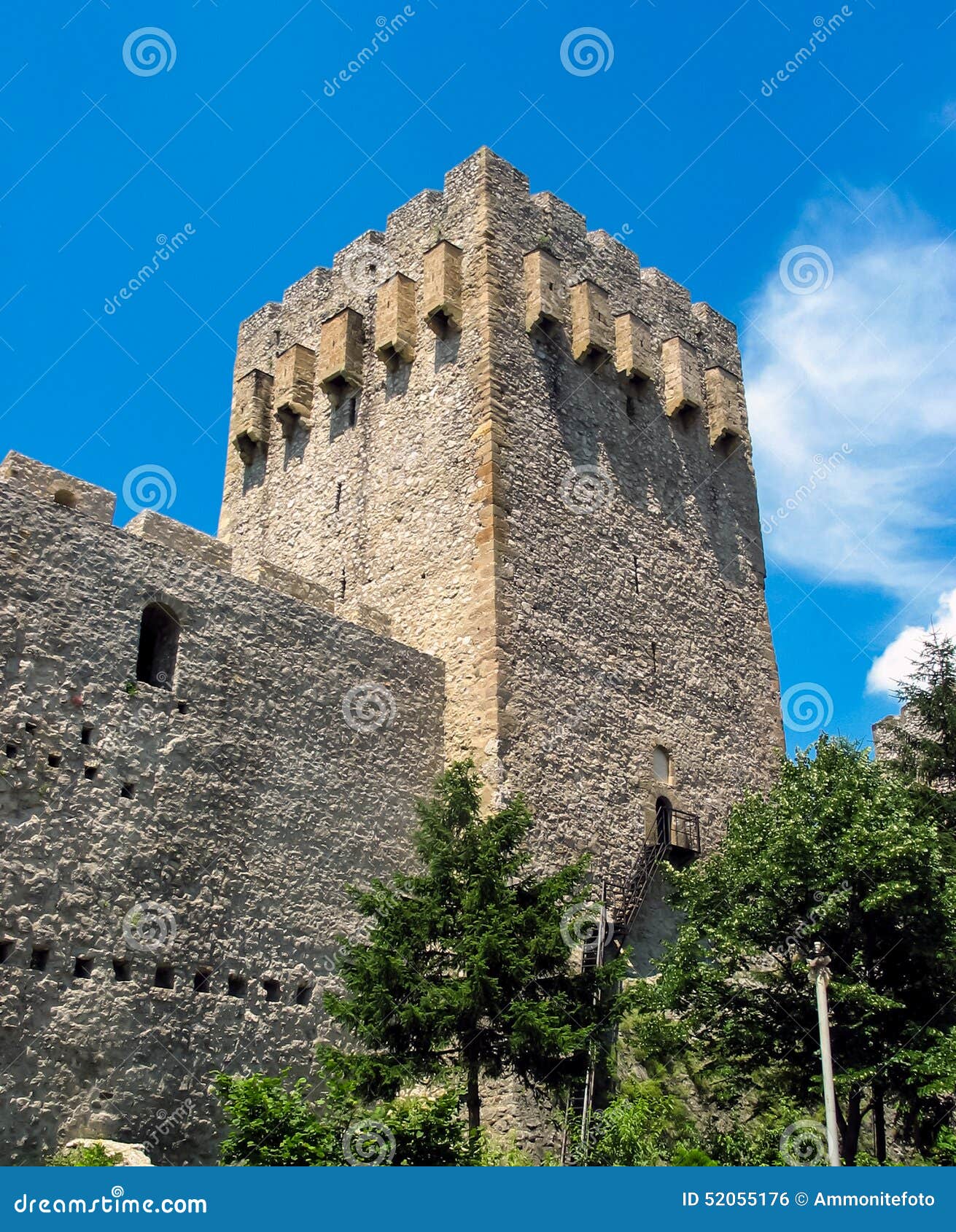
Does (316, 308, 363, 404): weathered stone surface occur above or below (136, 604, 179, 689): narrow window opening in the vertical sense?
above

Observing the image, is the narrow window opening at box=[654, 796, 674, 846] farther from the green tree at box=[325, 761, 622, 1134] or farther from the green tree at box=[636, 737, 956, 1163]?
the green tree at box=[325, 761, 622, 1134]

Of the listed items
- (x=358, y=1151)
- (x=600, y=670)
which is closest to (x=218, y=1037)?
(x=358, y=1151)

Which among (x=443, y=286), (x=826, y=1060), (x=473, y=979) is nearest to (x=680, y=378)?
(x=443, y=286)

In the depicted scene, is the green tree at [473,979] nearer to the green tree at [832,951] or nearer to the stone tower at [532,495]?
the green tree at [832,951]

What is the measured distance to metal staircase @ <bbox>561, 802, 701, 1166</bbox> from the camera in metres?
14.4

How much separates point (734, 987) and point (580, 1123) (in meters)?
2.51

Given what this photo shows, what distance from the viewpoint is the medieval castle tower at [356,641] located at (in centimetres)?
1296

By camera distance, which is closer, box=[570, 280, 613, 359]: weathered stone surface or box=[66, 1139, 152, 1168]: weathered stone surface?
box=[66, 1139, 152, 1168]: weathered stone surface

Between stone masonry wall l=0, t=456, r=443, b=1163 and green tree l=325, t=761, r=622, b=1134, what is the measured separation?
1.36 meters

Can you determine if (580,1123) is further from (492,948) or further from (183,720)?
(183,720)

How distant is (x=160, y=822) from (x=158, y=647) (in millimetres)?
2124

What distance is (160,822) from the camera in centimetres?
1381

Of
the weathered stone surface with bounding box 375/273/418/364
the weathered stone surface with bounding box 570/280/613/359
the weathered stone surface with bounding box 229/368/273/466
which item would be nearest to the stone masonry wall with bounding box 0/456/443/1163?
the weathered stone surface with bounding box 375/273/418/364

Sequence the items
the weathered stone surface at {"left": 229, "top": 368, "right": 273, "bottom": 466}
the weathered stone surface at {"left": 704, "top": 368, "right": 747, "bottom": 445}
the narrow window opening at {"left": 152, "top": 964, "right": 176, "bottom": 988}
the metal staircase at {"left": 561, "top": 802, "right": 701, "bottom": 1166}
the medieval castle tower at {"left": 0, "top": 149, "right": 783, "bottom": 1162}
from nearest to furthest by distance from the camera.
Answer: the medieval castle tower at {"left": 0, "top": 149, "right": 783, "bottom": 1162}, the narrow window opening at {"left": 152, "top": 964, "right": 176, "bottom": 988}, the metal staircase at {"left": 561, "top": 802, "right": 701, "bottom": 1166}, the weathered stone surface at {"left": 229, "top": 368, "right": 273, "bottom": 466}, the weathered stone surface at {"left": 704, "top": 368, "right": 747, "bottom": 445}
